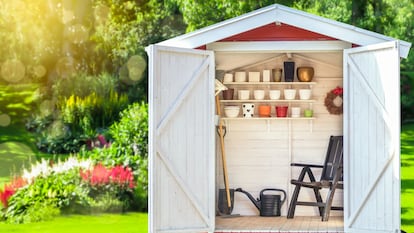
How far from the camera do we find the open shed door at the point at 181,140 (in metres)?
7.95

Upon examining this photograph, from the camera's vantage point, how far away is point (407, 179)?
16.7 metres

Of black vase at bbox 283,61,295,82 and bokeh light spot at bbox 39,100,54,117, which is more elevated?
black vase at bbox 283,61,295,82

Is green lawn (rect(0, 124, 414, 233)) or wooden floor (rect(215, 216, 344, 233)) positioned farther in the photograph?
green lawn (rect(0, 124, 414, 233))

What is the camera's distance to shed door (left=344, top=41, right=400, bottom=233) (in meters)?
7.81

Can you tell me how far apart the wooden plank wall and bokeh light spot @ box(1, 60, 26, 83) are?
53.2 feet

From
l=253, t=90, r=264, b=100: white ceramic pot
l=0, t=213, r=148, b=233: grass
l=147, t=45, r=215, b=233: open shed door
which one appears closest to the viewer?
l=147, t=45, r=215, b=233: open shed door

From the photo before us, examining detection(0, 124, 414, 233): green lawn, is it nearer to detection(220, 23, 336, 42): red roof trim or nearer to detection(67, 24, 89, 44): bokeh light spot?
detection(67, 24, 89, 44): bokeh light spot

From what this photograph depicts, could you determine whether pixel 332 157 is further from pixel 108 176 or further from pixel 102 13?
pixel 102 13

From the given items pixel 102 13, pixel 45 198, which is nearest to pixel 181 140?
pixel 45 198

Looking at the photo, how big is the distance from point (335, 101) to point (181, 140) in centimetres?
248

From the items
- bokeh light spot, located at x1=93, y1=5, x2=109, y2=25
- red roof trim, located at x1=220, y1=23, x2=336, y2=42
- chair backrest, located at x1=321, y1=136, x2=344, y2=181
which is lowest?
chair backrest, located at x1=321, y1=136, x2=344, y2=181

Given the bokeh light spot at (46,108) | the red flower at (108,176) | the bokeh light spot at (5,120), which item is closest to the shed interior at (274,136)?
the red flower at (108,176)

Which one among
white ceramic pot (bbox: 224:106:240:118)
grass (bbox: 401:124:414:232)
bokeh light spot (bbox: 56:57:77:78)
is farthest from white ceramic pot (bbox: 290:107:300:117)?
bokeh light spot (bbox: 56:57:77:78)

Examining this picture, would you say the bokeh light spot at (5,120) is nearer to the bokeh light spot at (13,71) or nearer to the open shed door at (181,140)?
the bokeh light spot at (13,71)
